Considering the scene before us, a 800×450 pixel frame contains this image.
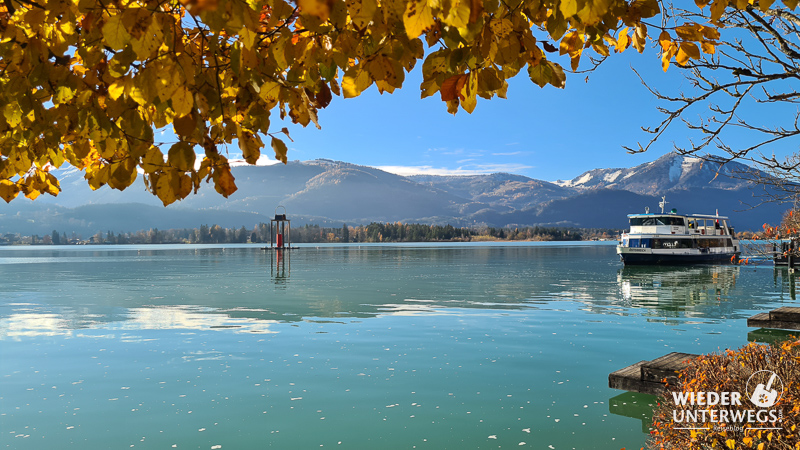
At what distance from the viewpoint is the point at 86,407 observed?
348 inches

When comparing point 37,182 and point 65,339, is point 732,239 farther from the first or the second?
point 37,182

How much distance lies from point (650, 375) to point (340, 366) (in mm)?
6100

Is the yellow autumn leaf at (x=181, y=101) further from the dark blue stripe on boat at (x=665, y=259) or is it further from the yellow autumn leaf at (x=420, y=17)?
the dark blue stripe on boat at (x=665, y=259)

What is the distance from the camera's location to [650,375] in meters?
8.10

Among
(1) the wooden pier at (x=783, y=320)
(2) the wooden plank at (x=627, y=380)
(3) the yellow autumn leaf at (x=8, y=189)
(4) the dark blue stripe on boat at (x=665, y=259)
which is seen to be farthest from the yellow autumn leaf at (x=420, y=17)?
(4) the dark blue stripe on boat at (x=665, y=259)

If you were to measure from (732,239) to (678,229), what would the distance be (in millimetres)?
12220

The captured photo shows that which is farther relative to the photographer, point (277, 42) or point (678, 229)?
point (678, 229)

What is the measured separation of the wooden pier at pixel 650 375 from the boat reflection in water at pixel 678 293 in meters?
12.1

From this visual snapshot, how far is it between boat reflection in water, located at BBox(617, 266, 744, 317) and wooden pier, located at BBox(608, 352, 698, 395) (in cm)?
1213

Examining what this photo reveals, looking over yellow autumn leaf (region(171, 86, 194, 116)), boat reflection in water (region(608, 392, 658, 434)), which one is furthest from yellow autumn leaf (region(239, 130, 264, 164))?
boat reflection in water (region(608, 392, 658, 434))

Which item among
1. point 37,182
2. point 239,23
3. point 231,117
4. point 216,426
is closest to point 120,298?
point 216,426

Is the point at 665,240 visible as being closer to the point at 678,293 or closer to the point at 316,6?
the point at 678,293

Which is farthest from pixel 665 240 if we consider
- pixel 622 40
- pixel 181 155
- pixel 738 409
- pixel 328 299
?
pixel 181 155

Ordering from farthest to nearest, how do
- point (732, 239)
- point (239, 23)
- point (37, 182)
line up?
1. point (732, 239)
2. point (37, 182)
3. point (239, 23)
